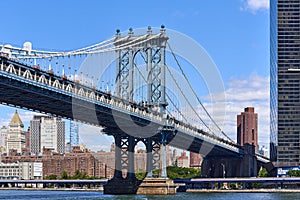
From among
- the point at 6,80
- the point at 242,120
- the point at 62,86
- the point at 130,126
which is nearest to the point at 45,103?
the point at 62,86

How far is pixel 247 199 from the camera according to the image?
71.6 metres

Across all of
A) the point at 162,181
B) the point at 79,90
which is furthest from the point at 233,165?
the point at 79,90

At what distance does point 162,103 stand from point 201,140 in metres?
17.4

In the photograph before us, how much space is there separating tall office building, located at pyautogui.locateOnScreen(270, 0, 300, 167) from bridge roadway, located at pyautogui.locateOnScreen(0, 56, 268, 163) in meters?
28.4

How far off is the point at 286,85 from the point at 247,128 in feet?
219

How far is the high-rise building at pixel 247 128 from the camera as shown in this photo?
186 meters

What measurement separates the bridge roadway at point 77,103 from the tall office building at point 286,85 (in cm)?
2843

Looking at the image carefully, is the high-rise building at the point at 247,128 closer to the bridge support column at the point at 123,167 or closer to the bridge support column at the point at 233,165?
the bridge support column at the point at 233,165

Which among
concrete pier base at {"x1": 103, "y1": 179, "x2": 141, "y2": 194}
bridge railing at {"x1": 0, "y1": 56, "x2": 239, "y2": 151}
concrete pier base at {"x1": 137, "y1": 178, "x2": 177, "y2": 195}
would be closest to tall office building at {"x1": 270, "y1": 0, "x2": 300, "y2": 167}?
bridge railing at {"x1": 0, "y1": 56, "x2": 239, "y2": 151}

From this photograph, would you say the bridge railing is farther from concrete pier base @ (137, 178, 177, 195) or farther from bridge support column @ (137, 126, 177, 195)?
concrete pier base @ (137, 178, 177, 195)

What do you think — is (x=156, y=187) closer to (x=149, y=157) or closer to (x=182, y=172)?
(x=149, y=157)

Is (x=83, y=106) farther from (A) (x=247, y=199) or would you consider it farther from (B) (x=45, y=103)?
(A) (x=247, y=199)

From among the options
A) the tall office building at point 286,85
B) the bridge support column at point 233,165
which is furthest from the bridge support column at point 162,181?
the tall office building at point 286,85

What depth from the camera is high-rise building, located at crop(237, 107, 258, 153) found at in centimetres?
18650
